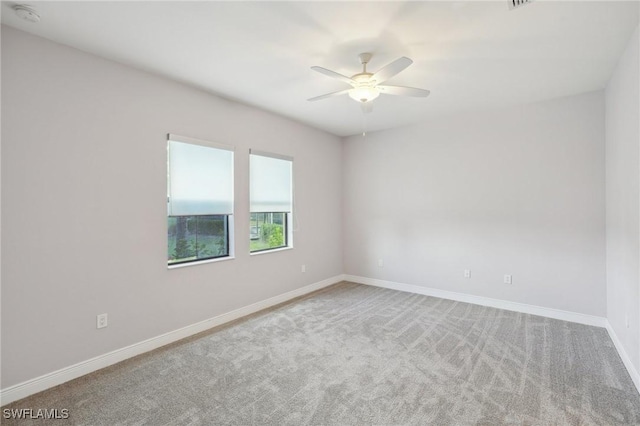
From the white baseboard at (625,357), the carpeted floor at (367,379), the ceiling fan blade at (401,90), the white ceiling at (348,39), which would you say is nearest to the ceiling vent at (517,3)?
the white ceiling at (348,39)

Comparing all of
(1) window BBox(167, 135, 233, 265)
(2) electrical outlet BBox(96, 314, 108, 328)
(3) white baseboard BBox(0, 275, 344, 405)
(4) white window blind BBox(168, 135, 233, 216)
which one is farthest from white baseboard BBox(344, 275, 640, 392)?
(2) electrical outlet BBox(96, 314, 108, 328)

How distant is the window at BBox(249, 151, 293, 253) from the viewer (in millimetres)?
4156

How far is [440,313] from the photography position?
3955mm

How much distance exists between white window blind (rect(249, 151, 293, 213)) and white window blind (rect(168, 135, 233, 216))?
Result: 0.41 m

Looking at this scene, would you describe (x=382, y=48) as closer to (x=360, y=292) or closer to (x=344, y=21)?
(x=344, y=21)

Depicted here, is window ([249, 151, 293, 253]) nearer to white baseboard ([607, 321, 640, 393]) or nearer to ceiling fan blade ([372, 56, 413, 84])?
ceiling fan blade ([372, 56, 413, 84])

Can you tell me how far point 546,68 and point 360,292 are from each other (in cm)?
370

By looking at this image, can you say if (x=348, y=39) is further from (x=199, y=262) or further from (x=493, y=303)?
(x=493, y=303)

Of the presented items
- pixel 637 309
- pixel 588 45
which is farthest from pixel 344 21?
pixel 637 309

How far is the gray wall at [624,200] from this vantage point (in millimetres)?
2383

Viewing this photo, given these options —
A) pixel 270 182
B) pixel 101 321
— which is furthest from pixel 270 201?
pixel 101 321

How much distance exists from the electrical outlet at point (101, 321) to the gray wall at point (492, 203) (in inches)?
154

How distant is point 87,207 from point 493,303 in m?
4.88

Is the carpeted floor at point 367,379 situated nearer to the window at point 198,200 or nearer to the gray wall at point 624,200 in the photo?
the gray wall at point 624,200
